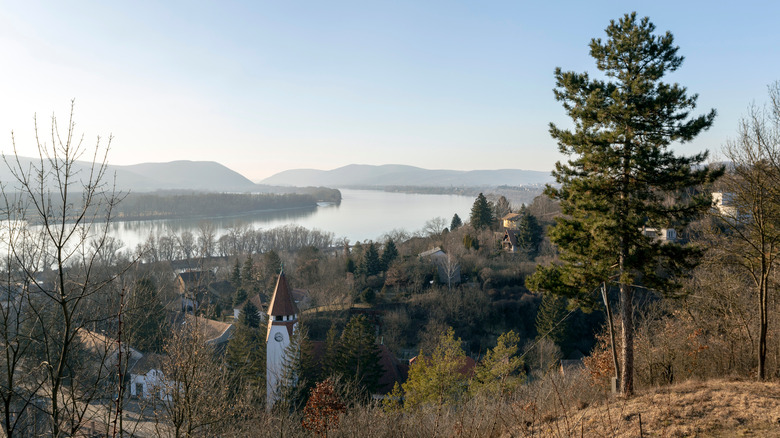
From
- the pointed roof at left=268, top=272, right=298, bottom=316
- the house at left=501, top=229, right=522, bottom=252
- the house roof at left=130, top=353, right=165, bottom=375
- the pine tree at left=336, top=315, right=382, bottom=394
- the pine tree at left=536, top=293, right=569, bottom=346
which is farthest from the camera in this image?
the house at left=501, top=229, right=522, bottom=252

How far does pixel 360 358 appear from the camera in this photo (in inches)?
623

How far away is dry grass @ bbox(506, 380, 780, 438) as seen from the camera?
4977 millimetres

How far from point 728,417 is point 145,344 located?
67.7 ft

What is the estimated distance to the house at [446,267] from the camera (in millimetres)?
28116

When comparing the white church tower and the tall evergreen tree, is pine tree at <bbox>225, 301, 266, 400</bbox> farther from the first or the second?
the tall evergreen tree

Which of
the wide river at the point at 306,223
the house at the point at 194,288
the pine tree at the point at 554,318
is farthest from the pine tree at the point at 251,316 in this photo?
the wide river at the point at 306,223

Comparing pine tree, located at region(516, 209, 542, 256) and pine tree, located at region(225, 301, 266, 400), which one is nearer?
pine tree, located at region(225, 301, 266, 400)

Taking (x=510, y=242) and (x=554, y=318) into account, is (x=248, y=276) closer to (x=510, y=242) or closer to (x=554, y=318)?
(x=510, y=242)

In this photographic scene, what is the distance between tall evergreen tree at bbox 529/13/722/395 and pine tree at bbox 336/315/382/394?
32.7 feet

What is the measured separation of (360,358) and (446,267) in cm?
1361

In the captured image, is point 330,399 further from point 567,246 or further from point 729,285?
point 729,285

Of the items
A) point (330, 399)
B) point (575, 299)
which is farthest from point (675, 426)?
point (330, 399)

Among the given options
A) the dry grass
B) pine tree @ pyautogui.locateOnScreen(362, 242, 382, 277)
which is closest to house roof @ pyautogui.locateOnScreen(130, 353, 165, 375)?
pine tree @ pyautogui.locateOnScreen(362, 242, 382, 277)

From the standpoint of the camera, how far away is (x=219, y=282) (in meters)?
32.8
